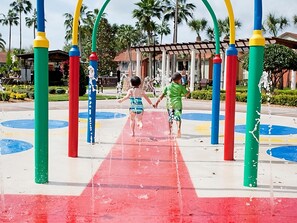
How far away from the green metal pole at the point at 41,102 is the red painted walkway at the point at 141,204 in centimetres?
56

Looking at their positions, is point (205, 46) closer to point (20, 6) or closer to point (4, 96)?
point (4, 96)

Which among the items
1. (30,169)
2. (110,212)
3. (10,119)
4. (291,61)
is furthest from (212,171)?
(291,61)

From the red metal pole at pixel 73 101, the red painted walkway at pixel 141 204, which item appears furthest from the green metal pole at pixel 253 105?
the red metal pole at pixel 73 101

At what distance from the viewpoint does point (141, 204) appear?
4.15 meters

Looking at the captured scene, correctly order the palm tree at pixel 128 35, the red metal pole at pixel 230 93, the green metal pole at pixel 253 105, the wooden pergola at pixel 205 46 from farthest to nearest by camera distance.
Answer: the palm tree at pixel 128 35 → the wooden pergola at pixel 205 46 → the red metal pole at pixel 230 93 → the green metal pole at pixel 253 105

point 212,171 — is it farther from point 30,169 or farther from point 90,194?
point 30,169

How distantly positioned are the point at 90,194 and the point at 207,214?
1377mm

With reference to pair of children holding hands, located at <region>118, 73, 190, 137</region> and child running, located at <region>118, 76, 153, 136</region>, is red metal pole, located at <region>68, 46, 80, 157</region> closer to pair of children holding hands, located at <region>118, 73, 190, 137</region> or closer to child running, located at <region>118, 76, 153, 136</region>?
child running, located at <region>118, 76, 153, 136</region>

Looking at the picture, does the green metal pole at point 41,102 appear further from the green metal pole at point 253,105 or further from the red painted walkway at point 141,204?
the green metal pole at point 253,105

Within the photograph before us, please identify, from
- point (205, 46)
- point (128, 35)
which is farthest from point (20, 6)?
point (205, 46)

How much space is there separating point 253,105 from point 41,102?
258 centimetres

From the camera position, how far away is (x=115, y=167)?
19.2 feet

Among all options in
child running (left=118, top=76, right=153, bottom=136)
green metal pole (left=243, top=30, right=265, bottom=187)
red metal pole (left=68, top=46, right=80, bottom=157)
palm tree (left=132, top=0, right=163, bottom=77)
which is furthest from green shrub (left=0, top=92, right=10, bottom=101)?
palm tree (left=132, top=0, right=163, bottom=77)

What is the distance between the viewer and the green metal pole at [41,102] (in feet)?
15.5
